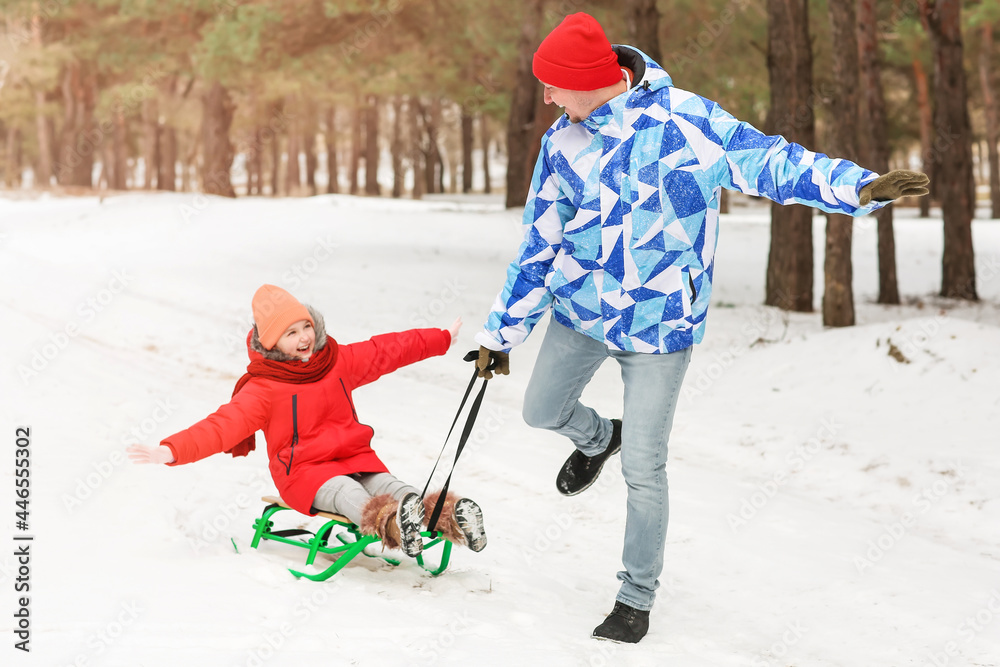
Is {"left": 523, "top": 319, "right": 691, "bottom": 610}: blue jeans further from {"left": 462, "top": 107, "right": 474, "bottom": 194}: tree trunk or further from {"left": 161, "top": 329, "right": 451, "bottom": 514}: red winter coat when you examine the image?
{"left": 462, "top": 107, "right": 474, "bottom": 194}: tree trunk

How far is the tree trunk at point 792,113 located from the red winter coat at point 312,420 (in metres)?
7.99

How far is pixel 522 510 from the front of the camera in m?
5.11

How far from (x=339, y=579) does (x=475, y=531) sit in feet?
1.98

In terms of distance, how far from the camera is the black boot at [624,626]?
3.47m

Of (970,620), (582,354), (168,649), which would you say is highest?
(582,354)

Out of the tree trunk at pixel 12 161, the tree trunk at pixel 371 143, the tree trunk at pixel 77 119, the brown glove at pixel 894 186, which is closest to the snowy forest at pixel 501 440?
the brown glove at pixel 894 186

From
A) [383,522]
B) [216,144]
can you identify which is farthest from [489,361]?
[216,144]

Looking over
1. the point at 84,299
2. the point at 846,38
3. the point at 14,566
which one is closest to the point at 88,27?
the point at 84,299

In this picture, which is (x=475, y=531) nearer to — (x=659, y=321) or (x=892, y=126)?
(x=659, y=321)

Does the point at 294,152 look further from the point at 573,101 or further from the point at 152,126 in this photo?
the point at 573,101

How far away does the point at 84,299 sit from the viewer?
1069 centimetres

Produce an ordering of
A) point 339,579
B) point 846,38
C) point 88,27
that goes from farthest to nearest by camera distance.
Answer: point 88,27
point 846,38
point 339,579

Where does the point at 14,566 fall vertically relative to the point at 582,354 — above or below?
below

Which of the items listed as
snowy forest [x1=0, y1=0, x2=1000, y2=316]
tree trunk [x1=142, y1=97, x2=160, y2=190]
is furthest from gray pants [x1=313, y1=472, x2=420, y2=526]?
tree trunk [x1=142, y1=97, x2=160, y2=190]
